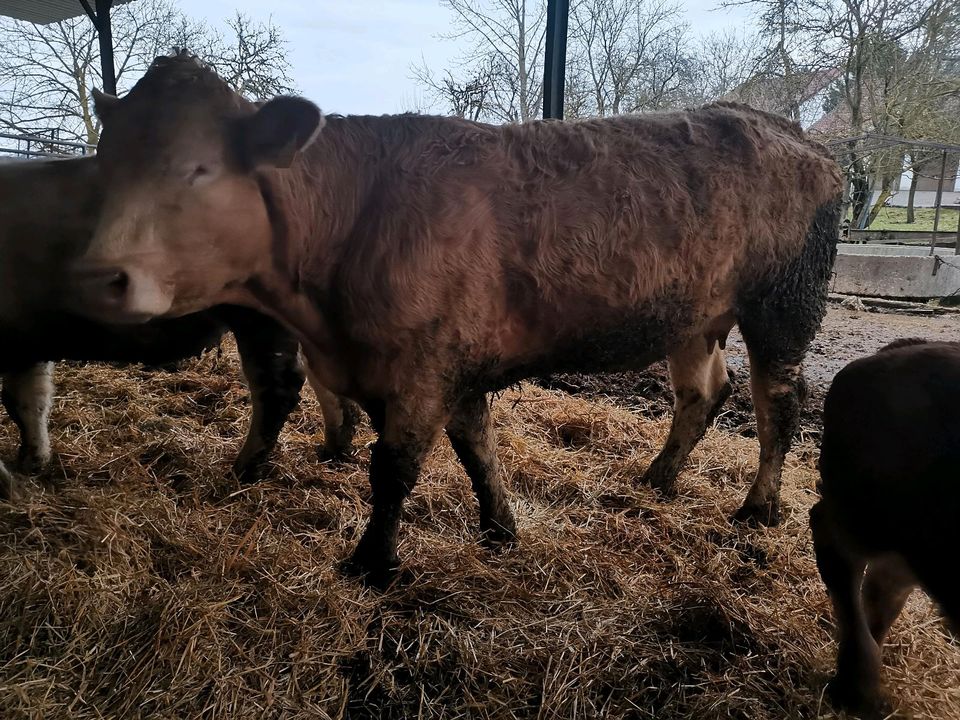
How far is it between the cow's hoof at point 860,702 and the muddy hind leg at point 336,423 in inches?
93.4

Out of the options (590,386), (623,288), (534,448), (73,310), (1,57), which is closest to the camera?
(623,288)

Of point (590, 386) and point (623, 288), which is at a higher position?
point (623, 288)

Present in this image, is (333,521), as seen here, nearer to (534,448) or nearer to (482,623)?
(482,623)

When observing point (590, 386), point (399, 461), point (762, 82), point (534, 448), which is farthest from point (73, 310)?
point (762, 82)

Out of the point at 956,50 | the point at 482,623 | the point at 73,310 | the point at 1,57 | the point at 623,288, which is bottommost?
the point at 482,623

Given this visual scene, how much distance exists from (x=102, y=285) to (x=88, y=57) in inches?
248

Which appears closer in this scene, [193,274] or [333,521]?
[193,274]

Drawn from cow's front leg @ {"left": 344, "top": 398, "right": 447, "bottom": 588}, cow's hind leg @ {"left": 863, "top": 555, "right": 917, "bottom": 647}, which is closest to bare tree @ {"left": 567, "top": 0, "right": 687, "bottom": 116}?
cow's front leg @ {"left": 344, "top": 398, "right": 447, "bottom": 588}

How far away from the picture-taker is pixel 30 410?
9.96 feet

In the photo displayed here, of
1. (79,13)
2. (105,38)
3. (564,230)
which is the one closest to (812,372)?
(564,230)

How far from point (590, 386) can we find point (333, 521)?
2.60 meters

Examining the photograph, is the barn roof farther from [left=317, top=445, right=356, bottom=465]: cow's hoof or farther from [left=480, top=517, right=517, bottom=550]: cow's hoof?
[left=480, top=517, right=517, bottom=550]: cow's hoof

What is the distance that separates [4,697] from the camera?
5.48 ft

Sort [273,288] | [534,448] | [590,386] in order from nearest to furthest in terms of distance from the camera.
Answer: [273,288] < [534,448] < [590,386]
